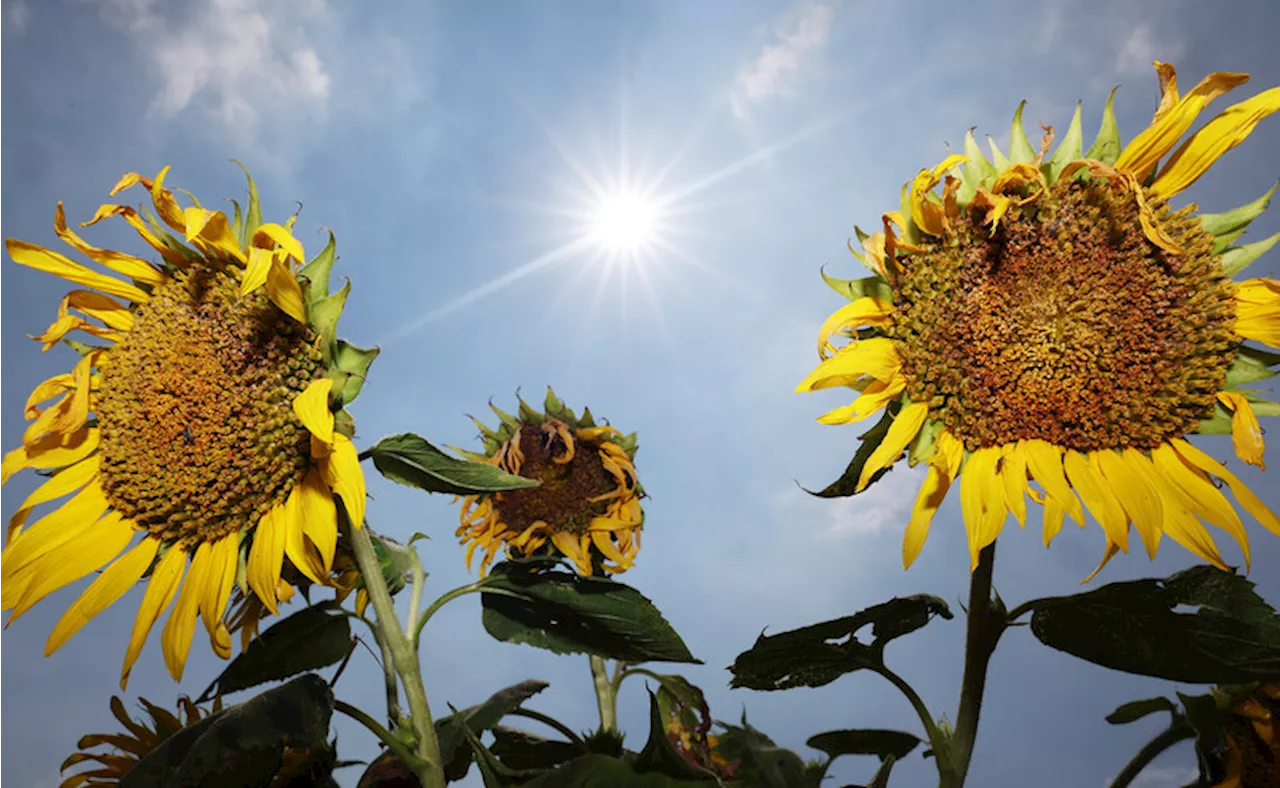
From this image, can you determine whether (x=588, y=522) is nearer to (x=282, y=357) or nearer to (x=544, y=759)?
(x=544, y=759)

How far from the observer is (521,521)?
4.29 m

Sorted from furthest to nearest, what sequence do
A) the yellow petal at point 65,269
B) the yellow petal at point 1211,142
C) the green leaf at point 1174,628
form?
the yellow petal at point 65,269
the yellow petal at point 1211,142
the green leaf at point 1174,628

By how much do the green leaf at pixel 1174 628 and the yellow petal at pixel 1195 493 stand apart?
5.3 inches

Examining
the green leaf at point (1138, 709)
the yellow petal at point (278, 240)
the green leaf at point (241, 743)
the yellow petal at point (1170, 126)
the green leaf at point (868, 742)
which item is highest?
the yellow petal at point (1170, 126)

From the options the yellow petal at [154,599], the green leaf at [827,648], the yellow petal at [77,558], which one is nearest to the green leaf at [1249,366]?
the green leaf at [827,648]

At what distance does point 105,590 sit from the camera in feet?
7.52

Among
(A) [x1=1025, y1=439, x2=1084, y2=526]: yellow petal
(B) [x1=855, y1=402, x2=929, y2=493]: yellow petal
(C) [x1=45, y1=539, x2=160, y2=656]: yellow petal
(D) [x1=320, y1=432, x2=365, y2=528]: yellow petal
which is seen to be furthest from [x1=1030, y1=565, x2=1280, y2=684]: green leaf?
(C) [x1=45, y1=539, x2=160, y2=656]: yellow petal

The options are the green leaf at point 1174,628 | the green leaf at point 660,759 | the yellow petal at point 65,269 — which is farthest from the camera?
the yellow petal at point 65,269

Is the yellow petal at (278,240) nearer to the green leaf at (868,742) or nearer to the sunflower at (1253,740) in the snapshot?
the green leaf at (868,742)

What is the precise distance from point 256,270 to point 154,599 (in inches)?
33.9

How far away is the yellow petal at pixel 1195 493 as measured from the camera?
6.54 ft

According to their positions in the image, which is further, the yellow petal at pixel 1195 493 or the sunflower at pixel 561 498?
the sunflower at pixel 561 498

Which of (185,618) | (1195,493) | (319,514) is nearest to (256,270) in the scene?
(319,514)

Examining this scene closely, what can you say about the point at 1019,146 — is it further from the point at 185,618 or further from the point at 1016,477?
the point at 185,618
